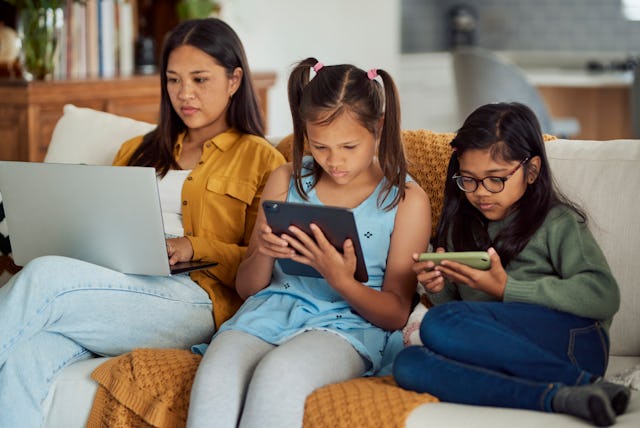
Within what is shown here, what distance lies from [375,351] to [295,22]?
3.40 m

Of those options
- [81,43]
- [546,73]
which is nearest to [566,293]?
[81,43]

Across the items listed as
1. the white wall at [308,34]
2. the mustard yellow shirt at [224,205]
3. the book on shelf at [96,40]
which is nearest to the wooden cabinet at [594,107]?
the white wall at [308,34]

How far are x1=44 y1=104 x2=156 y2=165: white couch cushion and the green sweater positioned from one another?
A: 1.11 m

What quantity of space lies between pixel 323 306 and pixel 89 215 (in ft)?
1.68

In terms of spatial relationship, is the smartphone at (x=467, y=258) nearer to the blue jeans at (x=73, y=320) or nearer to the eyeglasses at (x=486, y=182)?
the eyeglasses at (x=486, y=182)

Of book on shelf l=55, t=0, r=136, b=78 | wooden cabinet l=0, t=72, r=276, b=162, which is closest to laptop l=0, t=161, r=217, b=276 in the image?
wooden cabinet l=0, t=72, r=276, b=162

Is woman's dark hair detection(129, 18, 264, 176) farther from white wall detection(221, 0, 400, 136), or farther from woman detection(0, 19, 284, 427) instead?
white wall detection(221, 0, 400, 136)

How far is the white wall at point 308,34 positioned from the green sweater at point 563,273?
2935 millimetres

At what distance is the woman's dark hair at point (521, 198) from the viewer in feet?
6.22

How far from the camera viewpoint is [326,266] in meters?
1.84

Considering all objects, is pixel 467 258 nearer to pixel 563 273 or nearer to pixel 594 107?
pixel 563 273

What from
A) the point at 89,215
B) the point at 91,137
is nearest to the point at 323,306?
the point at 89,215

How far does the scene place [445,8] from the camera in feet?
20.7

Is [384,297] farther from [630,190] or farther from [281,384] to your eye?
[630,190]
